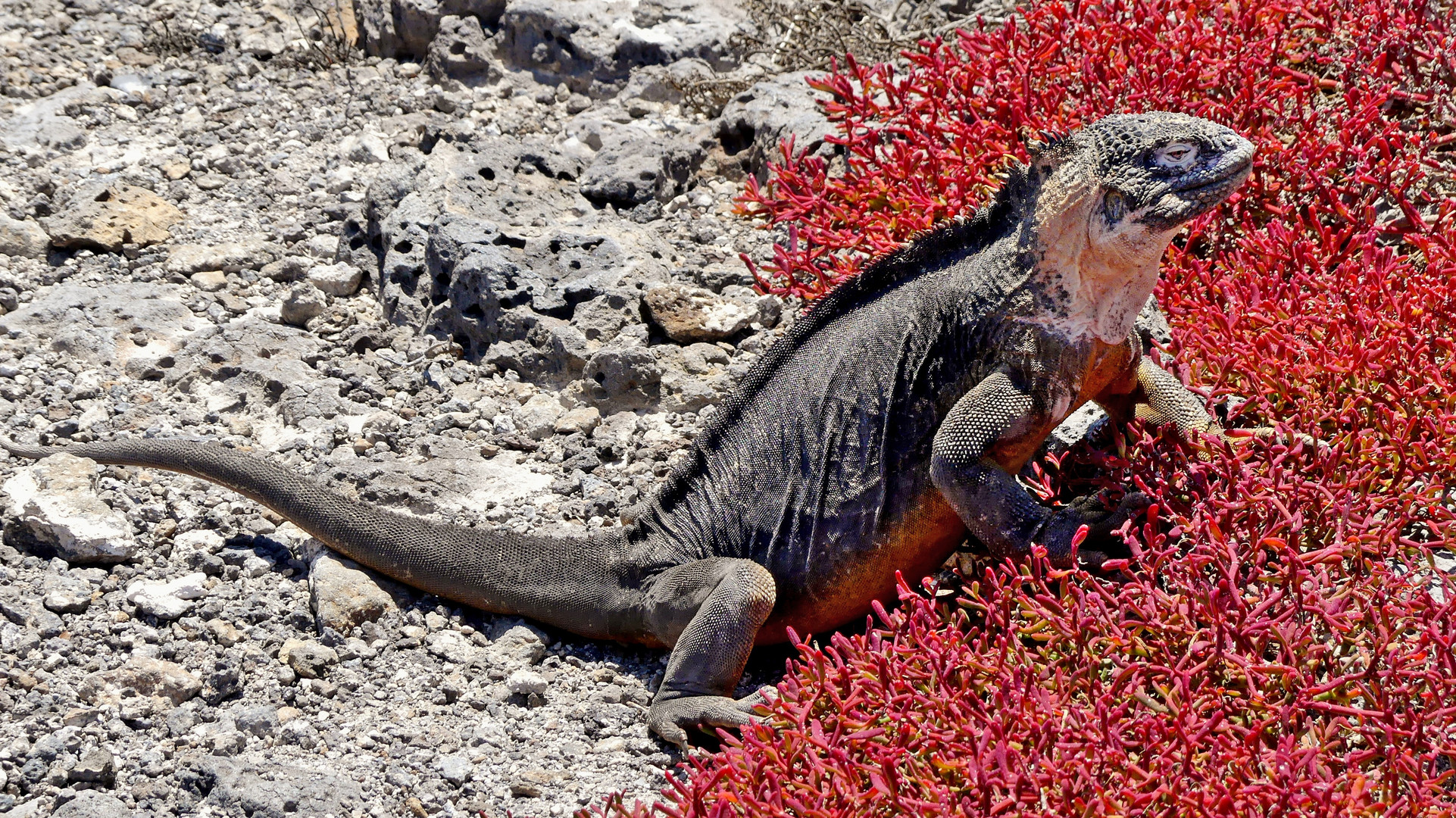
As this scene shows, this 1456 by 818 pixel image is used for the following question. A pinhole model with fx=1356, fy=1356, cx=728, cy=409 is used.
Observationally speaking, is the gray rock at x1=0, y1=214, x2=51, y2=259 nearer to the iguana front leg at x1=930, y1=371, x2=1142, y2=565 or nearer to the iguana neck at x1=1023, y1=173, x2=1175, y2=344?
the iguana front leg at x1=930, y1=371, x2=1142, y2=565

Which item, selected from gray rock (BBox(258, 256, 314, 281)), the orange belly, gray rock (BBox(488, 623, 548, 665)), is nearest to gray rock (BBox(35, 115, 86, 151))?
gray rock (BBox(258, 256, 314, 281))

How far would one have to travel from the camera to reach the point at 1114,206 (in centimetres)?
397

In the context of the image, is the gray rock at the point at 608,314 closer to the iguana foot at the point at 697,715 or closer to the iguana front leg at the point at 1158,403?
the iguana foot at the point at 697,715

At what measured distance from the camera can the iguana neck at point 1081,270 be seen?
13.3 ft

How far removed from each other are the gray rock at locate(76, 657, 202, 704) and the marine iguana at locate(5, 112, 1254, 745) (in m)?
0.70

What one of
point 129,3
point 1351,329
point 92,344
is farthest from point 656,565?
point 129,3

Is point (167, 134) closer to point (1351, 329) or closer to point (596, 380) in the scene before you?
point (596, 380)

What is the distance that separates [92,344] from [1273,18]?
5.13 metres

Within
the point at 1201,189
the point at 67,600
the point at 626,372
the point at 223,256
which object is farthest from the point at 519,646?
the point at 223,256

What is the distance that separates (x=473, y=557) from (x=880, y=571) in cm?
138

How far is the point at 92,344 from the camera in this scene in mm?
5777

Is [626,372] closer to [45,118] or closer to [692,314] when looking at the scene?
[692,314]

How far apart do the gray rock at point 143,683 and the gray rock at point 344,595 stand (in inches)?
18.5

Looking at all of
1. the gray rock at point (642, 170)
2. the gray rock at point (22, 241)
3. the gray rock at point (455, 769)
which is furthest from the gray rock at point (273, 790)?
the gray rock at point (22, 241)
